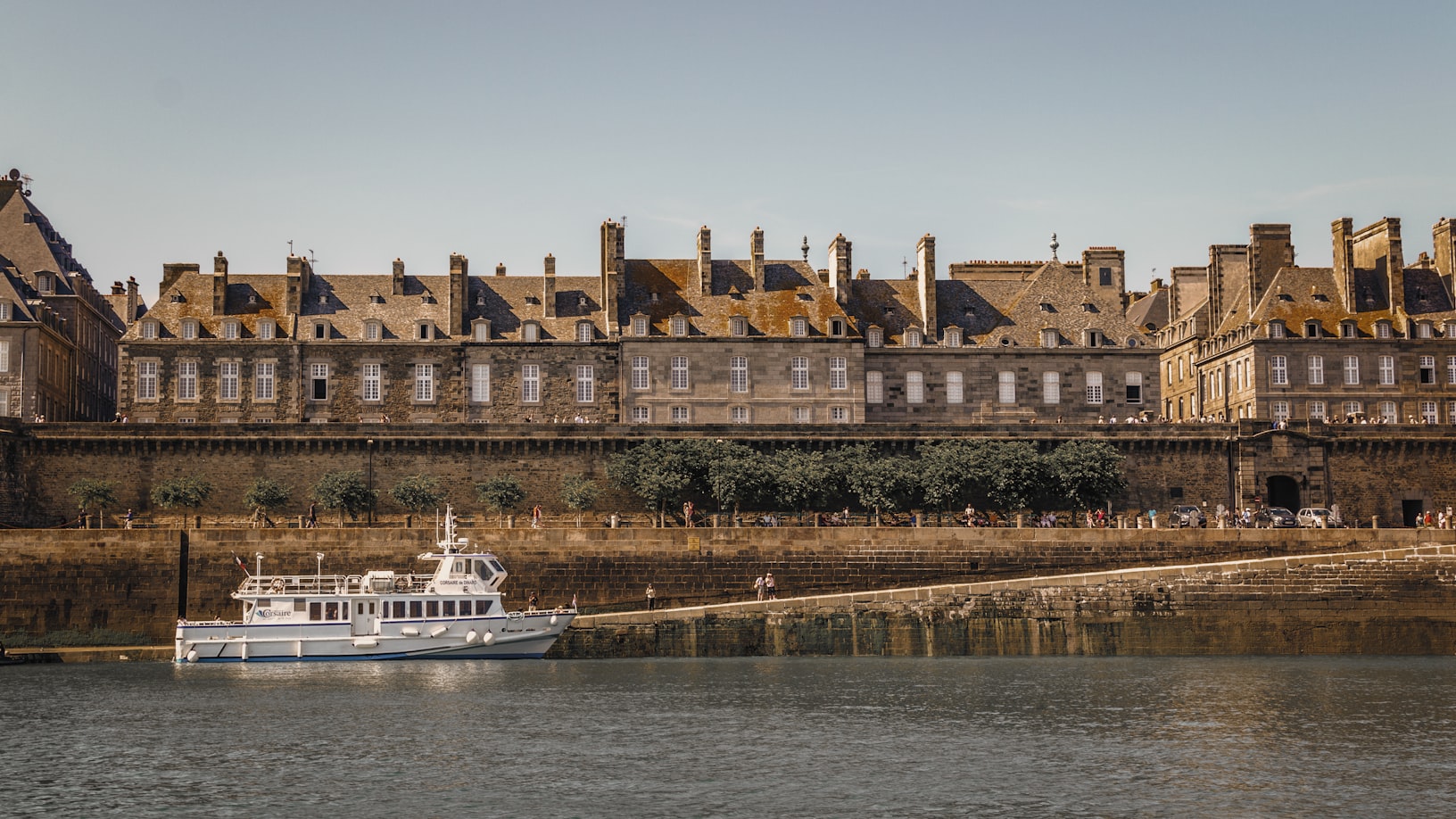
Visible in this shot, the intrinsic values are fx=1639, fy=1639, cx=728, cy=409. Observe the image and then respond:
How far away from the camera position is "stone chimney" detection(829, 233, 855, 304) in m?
76.4

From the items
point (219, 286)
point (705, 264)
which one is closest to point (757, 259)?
point (705, 264)

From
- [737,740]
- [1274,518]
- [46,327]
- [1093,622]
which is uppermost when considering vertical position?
[46,327]

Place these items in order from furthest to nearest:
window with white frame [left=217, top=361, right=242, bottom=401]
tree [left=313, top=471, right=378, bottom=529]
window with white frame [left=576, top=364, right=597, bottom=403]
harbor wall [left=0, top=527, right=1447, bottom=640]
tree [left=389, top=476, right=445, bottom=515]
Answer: window with white frame [left=576, top=364, right=597, bottom=403]
window with white frame [left=217, top=361, right=242, bottom=401]
tree [left=389, top=476, right=445, bottom=515]
tree [left=313, top=471, right=378, bottom=529]
harbor wall [left=0, top=527, right=1447, bottom=640]

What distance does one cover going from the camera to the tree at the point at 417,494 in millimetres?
64375

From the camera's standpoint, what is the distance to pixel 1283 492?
70.8 meters

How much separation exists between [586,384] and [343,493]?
42.9ft

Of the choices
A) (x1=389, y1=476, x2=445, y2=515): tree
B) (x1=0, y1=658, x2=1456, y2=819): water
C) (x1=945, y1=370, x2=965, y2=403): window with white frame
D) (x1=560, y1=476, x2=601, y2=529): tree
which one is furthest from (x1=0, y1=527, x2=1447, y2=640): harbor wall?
(x1=945, y1=370, x2=965, y2=403): window with white frame

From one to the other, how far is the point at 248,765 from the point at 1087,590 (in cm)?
2884

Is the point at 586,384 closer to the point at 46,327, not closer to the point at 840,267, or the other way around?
the point at 840,267

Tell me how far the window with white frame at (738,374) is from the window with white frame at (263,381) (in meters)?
20.0

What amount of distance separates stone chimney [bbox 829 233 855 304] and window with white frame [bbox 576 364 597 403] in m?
12.1

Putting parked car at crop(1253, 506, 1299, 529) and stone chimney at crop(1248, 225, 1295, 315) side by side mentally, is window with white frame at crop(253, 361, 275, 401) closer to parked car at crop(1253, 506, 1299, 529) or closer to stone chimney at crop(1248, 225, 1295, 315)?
parked car at crop(1253, 506, 1299, 529)

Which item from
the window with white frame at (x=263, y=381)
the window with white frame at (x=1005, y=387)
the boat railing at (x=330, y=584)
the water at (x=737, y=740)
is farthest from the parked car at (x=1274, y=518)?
the window with white frame at (x=263, y=381)

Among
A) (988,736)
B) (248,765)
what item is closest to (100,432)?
(248,765)
